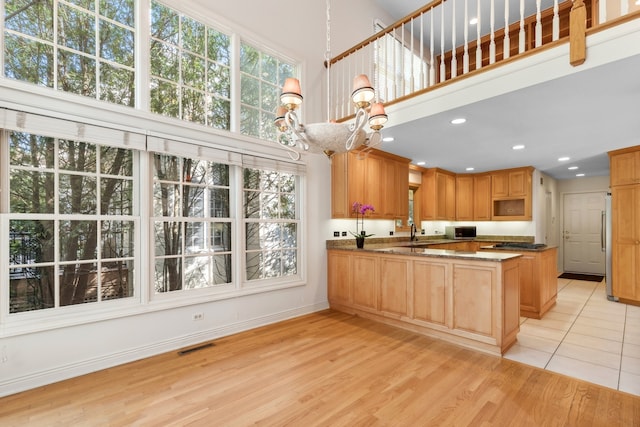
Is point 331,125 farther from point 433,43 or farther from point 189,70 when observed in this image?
point 433,43

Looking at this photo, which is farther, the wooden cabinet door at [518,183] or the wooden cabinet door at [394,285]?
the wooden cabinet door at [518,183]

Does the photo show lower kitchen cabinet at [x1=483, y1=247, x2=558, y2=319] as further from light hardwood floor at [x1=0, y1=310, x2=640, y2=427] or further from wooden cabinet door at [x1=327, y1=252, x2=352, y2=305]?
wooden cabinet door at [x1=327, y1=252, x2=352, y2=305]

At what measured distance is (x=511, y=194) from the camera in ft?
21.8

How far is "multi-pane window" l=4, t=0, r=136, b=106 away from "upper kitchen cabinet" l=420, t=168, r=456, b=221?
18.5 ft

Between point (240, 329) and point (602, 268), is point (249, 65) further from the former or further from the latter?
point (602, 268)

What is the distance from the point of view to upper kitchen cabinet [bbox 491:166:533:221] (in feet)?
21.2

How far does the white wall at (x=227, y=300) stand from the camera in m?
2.45

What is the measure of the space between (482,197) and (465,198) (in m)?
0.36

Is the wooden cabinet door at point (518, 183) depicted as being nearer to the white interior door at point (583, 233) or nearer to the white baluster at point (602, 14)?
the white interior door at point (583, 233)

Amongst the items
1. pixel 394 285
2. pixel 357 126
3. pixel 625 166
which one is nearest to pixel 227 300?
pixel 394 285

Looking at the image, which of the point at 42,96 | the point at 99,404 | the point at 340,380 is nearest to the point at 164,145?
the point at 42,96

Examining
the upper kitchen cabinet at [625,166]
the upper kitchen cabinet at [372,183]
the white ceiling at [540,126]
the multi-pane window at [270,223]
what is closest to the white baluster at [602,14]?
the white ceiling at [540,126]

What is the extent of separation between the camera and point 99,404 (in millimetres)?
2205

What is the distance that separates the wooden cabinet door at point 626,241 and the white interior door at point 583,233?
3093mm
